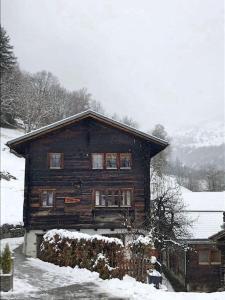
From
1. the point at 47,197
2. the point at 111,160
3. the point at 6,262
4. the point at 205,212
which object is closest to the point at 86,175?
the point at 111,160

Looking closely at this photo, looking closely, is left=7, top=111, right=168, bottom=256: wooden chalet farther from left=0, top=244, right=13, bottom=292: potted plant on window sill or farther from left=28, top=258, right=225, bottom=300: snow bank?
left=0, top=244, right=13, bottom=292: potted plant on window sill

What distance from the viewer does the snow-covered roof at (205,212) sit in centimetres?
3362

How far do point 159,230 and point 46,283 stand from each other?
14.5 m

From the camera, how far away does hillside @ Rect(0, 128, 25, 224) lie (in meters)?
42.6

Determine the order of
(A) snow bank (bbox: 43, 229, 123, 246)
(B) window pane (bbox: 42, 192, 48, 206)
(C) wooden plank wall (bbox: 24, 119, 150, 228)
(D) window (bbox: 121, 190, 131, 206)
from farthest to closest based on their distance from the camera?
(D) window (bbox: 121, 190, 131, 206), (B) window pane (bbox: 42, 192, 48, 206), (C) wooden plank wall (bbox: 24, 119, 150, 228), (A) snow bank (bbox: 43, 229, 123, 246)

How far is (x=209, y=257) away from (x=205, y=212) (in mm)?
5586

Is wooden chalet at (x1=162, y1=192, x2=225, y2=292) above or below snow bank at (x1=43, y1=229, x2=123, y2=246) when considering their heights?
below

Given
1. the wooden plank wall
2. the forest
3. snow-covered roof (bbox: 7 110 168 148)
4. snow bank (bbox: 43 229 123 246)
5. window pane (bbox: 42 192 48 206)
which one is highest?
the forest

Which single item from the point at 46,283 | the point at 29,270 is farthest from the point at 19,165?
the point at 46,283

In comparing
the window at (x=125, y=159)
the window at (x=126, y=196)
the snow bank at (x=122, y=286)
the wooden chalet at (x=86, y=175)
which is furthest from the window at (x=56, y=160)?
the snow bank at (x=122, y=286)

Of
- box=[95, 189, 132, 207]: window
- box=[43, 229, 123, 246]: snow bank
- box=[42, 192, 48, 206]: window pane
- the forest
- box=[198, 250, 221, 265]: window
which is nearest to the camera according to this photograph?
box=[43, 229, 123, 246]: snow bank

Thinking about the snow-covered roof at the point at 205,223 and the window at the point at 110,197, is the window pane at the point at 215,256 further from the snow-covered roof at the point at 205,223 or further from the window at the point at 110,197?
the window at the point at 110,197

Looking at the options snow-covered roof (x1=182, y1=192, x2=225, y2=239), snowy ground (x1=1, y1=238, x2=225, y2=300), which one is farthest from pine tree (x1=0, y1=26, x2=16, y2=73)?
snowy ground (x1=1, y1=238, x2=225, y2=300)

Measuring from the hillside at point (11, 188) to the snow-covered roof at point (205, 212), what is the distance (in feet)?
53.9
